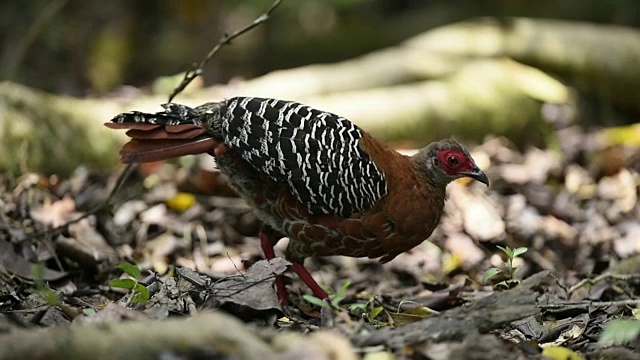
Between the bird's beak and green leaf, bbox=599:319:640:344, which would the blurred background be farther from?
green leaf, bbox=599:319:640:344

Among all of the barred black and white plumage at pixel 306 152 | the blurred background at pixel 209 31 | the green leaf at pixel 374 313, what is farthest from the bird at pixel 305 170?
the blurred background at pixel 209 31

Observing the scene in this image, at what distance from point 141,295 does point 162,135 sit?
124 centimetres

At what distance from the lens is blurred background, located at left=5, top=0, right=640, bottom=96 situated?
1041 centimetres

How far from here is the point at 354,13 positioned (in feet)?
39.4

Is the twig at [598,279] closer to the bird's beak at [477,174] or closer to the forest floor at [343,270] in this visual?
the forest floor at [343,270]

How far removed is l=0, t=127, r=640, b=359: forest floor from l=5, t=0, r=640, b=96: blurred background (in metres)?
3.57

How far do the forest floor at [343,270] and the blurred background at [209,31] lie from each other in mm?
3568

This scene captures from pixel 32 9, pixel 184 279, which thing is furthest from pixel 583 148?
pixel 32 9

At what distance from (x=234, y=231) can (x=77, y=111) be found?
1681 mm

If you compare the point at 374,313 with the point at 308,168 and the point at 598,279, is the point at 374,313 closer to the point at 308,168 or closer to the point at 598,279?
the point at 308,168

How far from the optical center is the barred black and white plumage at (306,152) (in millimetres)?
4270

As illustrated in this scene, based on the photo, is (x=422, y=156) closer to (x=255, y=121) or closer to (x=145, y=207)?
(x=255, y=121)

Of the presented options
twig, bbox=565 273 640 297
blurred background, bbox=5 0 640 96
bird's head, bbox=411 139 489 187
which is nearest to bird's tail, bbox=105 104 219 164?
bird's head, bbox=411 139 489 187

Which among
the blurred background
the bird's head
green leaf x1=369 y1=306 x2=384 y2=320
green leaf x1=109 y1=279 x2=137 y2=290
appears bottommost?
green leaf x1=369 y1=306 x2=384 y2=320
